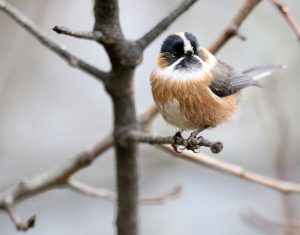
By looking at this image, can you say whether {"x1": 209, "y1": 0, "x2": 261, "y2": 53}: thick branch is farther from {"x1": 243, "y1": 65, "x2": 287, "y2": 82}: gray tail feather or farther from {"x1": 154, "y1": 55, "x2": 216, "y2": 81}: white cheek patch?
{"x1": 243, "y1": 65, "x2": 287, "y2": 82}: gray tail feather

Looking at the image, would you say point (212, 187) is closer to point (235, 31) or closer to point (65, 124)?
point (65, 124)

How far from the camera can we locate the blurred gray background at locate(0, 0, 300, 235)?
15.6ft

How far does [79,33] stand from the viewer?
2104 millimetres

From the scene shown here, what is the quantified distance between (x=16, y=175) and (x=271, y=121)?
1939 millimetres

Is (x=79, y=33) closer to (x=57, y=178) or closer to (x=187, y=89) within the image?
(x=187, y=89)

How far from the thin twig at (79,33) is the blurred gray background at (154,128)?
7.45ft

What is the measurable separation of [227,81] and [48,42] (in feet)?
2.76

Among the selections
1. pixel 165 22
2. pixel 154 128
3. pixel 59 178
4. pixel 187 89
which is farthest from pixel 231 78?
pixel 154 128

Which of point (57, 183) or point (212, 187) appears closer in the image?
point (57, 183)

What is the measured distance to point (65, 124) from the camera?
5523 mm

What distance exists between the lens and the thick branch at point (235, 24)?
2.73 metres

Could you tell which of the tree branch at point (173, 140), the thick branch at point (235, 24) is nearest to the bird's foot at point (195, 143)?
the tree branch at point (173, 140)

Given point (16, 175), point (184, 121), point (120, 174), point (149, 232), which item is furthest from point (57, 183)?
point (149, 232)

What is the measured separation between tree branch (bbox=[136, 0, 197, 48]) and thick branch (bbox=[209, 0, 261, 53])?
1.30 ft
